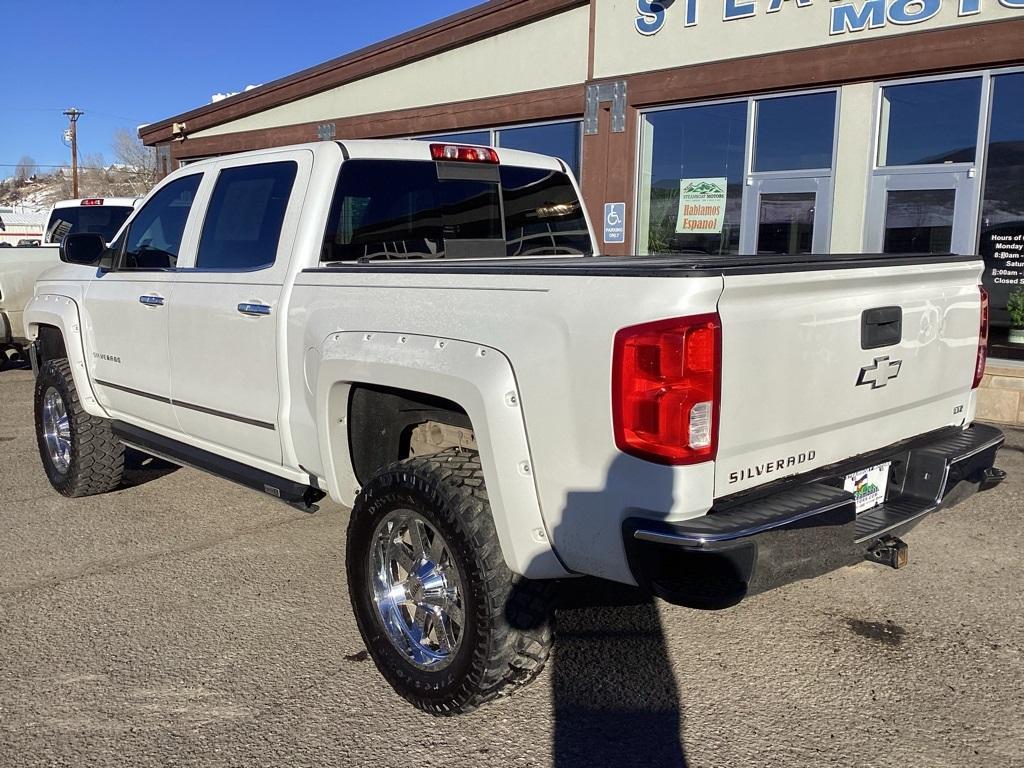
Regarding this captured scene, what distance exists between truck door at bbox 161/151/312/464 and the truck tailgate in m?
2.02

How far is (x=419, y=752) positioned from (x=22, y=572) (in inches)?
104

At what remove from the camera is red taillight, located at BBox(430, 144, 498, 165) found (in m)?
4.42

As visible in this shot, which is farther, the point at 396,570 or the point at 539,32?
the point at 539,32

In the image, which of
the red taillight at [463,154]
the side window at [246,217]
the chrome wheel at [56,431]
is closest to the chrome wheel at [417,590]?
the side window at [246,217]

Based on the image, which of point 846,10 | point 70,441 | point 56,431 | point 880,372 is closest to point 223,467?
point 70,441

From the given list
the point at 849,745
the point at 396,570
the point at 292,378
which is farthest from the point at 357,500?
the point at 849,745

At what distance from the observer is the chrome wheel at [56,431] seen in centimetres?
581

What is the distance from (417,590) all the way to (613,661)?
0.88 metres

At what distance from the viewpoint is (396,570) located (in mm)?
3432

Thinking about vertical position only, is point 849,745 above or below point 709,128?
below

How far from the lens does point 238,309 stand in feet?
13.3

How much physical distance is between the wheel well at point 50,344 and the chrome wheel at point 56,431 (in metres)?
0.24

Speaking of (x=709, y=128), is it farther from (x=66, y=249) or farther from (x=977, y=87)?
(x=66, y=249)

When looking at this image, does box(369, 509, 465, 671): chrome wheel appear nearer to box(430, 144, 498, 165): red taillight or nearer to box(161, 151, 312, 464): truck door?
box(161, 151, 312, 464): truck door
